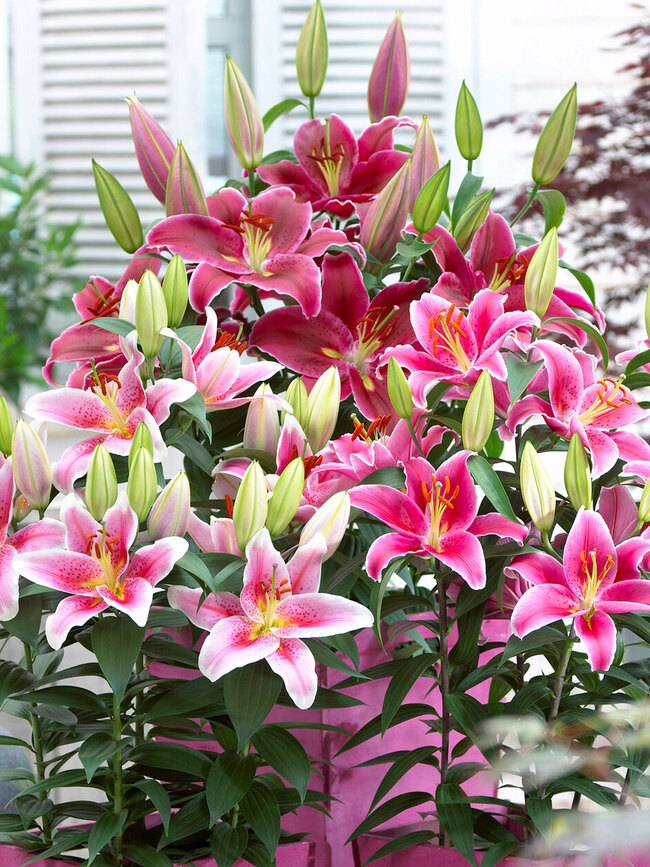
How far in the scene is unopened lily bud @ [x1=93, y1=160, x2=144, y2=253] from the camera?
2.05ft

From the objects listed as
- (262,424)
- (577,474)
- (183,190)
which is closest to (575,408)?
(577,474)

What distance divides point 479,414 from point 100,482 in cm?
18

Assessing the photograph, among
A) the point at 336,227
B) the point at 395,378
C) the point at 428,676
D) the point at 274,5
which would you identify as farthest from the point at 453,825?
the point at 274,5

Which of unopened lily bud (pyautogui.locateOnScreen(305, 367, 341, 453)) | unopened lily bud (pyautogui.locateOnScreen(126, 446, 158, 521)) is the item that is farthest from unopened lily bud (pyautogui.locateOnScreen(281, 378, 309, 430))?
unopened lily bud (pyautogui.locateOnScreen(126, 446, 158, 521))

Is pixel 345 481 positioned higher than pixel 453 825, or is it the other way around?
pixel 345 481

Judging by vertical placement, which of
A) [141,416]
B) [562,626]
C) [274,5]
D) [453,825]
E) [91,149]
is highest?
[274,5]

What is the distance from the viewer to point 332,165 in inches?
27.2

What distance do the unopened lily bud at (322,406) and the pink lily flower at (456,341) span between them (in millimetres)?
37

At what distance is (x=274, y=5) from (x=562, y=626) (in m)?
2.64

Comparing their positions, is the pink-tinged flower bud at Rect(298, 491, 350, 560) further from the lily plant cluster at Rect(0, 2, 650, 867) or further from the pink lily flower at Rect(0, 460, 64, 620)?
the pink lily flower at Rect(0, 460, 64, 620)

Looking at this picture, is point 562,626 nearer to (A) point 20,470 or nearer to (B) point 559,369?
(B) point 559,369

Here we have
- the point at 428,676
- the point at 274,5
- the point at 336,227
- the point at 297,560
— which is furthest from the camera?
the point at 274,5

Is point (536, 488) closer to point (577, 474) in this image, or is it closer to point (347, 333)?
point (577, 474)

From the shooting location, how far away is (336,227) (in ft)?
2.44
